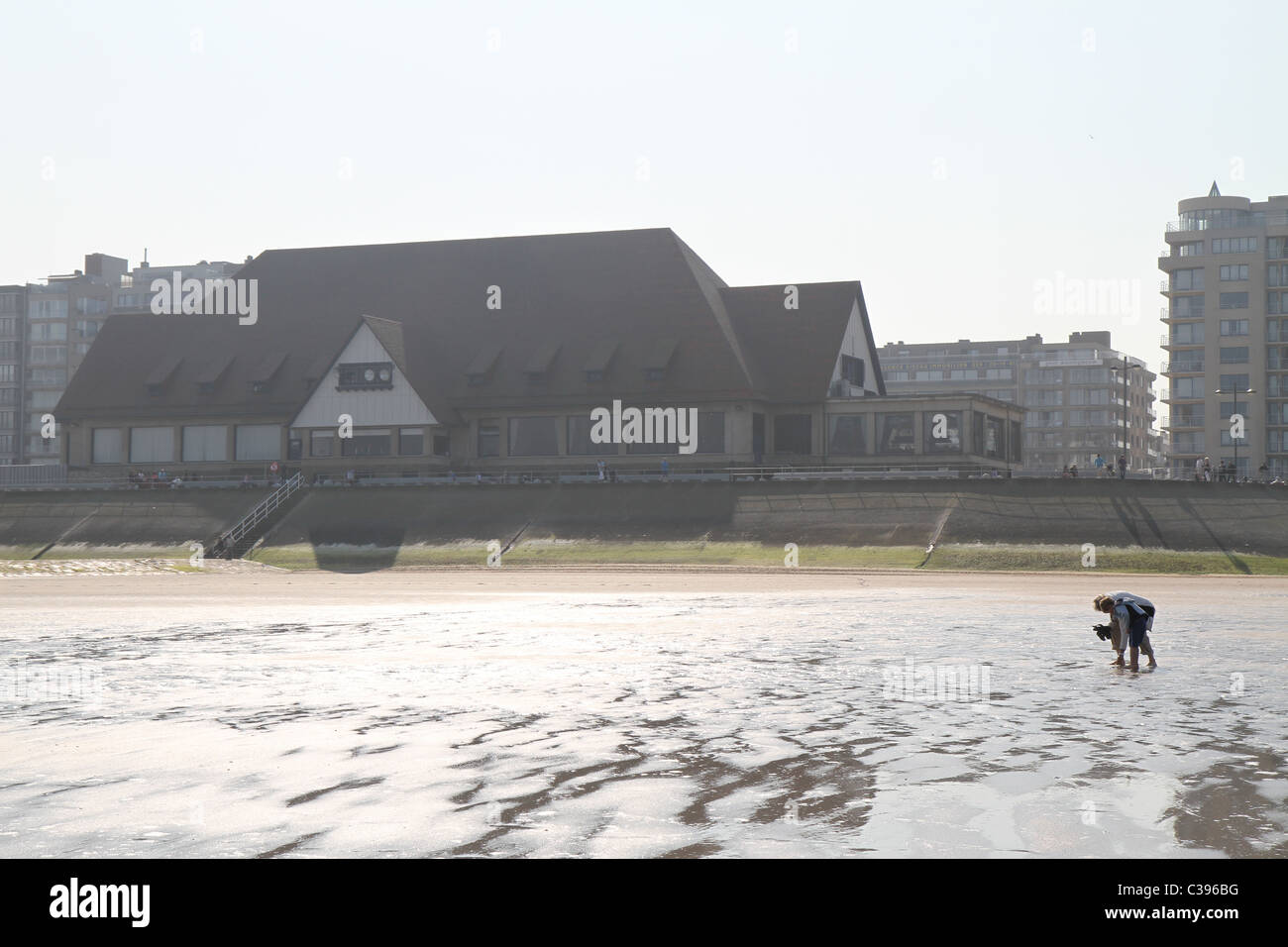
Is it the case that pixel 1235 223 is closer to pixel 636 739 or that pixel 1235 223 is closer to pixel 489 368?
pixel 489 368

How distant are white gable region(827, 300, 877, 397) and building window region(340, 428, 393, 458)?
2698 cm

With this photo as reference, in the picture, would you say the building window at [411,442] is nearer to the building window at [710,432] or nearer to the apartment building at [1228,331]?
the building window at [710,432]

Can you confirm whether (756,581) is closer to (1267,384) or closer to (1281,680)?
(1281,680)

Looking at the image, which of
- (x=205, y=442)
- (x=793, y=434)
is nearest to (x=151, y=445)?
(x=205, y=442)

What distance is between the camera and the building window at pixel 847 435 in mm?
79050

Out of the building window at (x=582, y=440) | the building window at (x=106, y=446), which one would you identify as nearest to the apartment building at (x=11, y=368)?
the building window at (x=106, y=446)

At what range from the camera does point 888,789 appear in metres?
9.97

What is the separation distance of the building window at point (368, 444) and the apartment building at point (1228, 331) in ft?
264

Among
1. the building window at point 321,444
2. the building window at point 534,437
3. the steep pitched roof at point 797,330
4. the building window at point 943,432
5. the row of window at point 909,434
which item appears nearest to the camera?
the building window at point 943,432

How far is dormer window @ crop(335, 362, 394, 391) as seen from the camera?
81750mm

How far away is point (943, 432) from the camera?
7706 centimetres

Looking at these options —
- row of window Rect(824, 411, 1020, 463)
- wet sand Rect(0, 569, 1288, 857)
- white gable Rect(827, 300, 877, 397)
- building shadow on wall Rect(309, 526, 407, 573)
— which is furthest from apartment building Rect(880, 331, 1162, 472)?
wet sand Rect(0, 569, 1288, 857)

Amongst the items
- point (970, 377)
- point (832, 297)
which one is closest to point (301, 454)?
point (832, 297)
